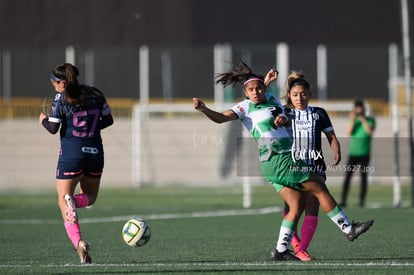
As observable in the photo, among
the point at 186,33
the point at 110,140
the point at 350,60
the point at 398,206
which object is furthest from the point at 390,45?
the point at 398,206

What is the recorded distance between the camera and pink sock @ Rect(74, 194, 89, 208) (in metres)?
10.9

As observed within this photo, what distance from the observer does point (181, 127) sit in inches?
1141

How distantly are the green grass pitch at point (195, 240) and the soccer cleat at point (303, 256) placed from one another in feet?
0.50

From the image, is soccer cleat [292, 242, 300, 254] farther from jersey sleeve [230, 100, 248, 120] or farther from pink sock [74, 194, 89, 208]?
pink sock [74, 194, 89, 208]

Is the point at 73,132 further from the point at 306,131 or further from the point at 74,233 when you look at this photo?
the point at 306,131

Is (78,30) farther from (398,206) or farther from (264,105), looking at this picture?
(264,105)

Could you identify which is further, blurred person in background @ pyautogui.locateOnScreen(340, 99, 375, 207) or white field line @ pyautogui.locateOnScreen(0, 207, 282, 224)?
blurred person in background @ pyautogui.locateOnScreen(340, 99, 375, 207)

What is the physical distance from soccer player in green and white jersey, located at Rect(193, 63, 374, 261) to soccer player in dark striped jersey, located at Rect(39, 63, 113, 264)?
1268 millimetres

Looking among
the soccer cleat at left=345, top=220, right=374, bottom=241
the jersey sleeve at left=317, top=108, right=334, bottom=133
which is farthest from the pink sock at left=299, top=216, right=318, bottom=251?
the jersey sleeve at left=317, top=108, right=334, bottom=133

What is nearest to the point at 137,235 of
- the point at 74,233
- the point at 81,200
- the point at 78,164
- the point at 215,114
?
the point at 74,233

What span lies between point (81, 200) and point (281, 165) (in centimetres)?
210

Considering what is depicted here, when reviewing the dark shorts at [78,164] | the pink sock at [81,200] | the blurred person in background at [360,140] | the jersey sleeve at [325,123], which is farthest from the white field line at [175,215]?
the jersey sleeve at [325,123]

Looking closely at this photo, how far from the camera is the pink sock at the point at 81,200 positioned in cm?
1093

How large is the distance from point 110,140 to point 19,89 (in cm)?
358
